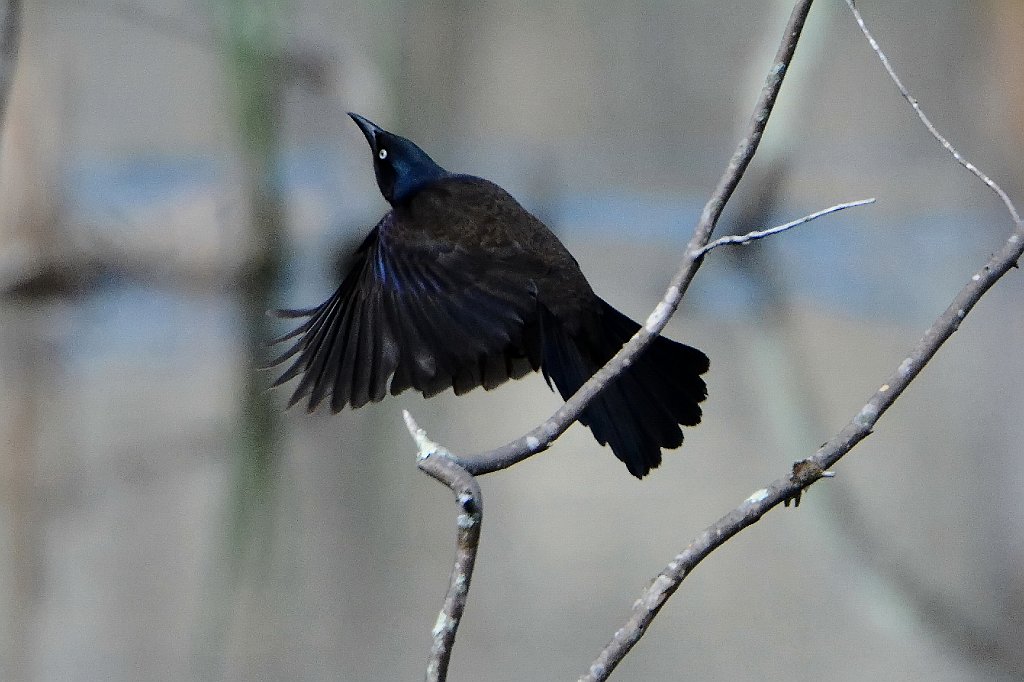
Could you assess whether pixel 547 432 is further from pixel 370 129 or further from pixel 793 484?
pixel 370 129

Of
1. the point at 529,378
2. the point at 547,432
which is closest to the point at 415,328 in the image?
the point at 547,432

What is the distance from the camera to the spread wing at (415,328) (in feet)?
2.46

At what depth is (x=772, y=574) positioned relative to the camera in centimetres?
160

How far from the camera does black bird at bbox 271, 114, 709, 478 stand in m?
0.75

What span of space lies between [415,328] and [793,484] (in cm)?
32

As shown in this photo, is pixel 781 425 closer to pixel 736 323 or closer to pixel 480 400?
pixel 736 323

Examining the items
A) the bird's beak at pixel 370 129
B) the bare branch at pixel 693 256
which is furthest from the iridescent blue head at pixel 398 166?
the bare branch at pixel 693 256

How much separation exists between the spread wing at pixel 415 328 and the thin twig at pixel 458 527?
236mm

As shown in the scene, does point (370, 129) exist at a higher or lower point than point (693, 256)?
higher

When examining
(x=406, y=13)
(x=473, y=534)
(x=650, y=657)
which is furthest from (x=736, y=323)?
(x=473, y=534)

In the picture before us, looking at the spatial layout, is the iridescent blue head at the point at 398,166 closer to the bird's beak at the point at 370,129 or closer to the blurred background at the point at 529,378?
the bird's beak at the point at 370,129

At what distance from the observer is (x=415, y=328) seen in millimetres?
768

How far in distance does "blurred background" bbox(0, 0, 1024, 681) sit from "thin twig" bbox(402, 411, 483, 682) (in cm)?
104

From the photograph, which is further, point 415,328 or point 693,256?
point 415,328
